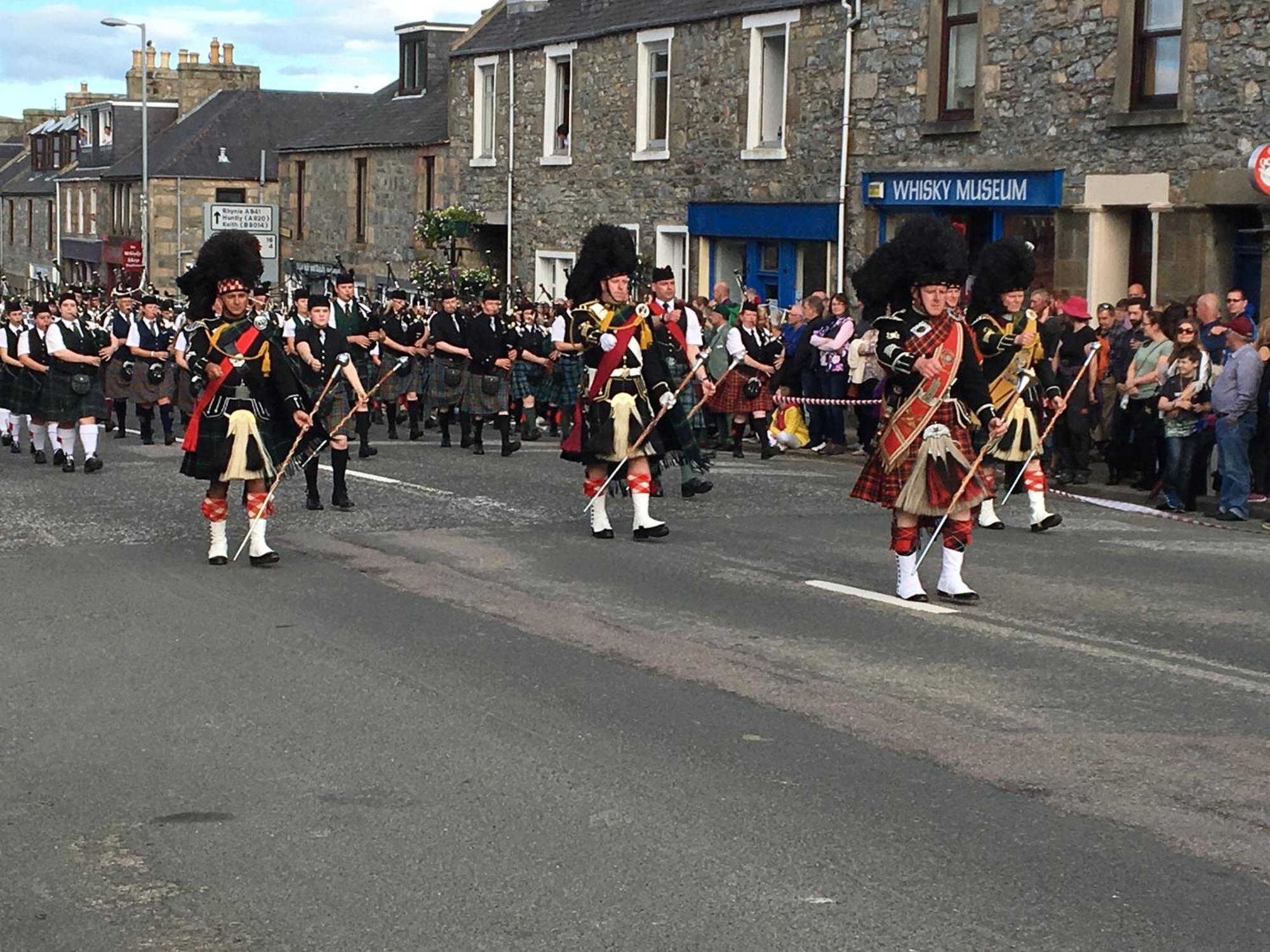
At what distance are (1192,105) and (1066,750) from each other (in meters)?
16.1

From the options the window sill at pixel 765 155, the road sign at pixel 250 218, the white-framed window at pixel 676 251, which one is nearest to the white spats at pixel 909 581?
the window sill at pixel 765 155

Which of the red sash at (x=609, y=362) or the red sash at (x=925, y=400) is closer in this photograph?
the red sash at (x=925, y=400)

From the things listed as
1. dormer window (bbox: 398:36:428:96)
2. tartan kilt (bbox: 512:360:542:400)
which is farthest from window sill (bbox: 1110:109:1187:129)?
dormer window (bbox: 398:36:428:96)

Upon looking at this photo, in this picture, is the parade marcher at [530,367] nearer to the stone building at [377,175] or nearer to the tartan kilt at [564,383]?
the tartan kilt at [564,383]

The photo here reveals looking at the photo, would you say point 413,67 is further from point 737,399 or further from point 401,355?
point 737,399

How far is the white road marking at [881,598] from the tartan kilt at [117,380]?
13993mm

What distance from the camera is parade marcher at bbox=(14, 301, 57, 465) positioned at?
65.1 feet

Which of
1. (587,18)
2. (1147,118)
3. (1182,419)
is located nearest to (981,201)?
(1147,118)

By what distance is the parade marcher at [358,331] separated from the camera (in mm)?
20156

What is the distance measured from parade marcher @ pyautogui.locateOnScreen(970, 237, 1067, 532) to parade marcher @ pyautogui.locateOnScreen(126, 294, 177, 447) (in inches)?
451

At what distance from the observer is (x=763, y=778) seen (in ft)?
23.4

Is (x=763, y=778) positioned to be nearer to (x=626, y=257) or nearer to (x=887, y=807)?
(x=887, y=807)

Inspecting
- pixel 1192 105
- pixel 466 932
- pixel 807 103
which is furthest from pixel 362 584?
pixel 807 103

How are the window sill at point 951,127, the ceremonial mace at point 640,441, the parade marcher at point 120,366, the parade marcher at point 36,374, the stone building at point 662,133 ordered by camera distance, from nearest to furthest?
the ceremonial mace at point 640,441 < the parade marcher at point 36,374 < the parade marcher at point 120,366 < the window sill at point 951,127 < the stone building at point 662,133
